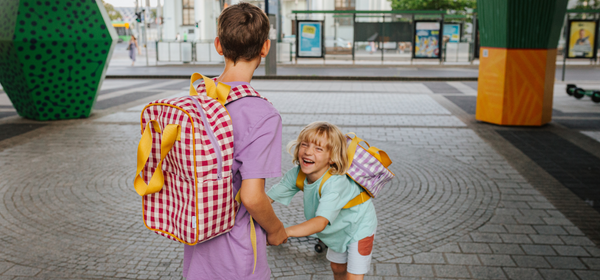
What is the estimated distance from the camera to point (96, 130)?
356 inches

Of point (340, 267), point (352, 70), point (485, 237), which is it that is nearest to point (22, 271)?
point (340, 267)

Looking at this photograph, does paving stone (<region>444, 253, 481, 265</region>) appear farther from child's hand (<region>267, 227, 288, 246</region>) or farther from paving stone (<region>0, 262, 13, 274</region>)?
paving stone (<region>0, 262, 13, 274</region>)

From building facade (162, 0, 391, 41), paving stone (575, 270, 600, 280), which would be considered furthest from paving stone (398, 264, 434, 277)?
building facade (162, 0, 391, 41)

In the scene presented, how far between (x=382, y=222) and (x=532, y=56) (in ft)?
19.5

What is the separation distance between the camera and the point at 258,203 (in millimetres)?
1750

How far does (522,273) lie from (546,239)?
0.77m

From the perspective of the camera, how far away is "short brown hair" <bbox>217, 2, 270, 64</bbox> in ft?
5.72

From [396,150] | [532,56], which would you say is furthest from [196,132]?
[532,56]

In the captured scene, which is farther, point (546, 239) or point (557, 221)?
point (557, 221)

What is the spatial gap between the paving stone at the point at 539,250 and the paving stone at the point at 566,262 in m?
0.09

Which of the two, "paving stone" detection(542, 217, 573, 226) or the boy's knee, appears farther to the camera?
"paving stone" detection(542, 217, 573, 226)

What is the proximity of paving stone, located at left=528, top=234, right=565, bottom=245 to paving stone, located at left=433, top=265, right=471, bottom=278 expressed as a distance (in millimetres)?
906

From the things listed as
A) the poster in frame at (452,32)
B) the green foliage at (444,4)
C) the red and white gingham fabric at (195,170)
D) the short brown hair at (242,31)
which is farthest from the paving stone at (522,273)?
the green foliage at (444,4)

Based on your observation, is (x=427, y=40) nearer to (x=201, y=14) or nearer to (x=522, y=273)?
(x=201, y=14)
